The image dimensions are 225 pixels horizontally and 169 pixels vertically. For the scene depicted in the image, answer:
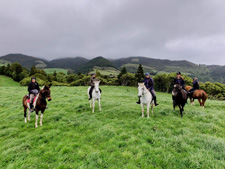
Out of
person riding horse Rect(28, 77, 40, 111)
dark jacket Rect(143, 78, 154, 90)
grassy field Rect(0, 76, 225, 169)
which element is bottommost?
grassy field Rect(0, 76, 225, 169)

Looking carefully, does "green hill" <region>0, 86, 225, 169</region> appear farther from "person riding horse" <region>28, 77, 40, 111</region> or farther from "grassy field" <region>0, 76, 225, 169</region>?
"person riding horse" <region>28, 77, 40, 111</region>

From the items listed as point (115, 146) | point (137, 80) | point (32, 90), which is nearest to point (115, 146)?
point (115, 146)

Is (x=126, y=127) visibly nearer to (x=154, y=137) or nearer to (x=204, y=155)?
(x=154, y=137)

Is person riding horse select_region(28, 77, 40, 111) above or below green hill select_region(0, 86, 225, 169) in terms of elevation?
Answer: above

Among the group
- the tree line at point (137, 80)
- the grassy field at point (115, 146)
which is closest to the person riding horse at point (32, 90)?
the grassy field at point (115, 146)

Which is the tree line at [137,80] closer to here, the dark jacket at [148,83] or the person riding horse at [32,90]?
the person riding horse at [32,90]

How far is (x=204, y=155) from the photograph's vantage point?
4320 millimetres

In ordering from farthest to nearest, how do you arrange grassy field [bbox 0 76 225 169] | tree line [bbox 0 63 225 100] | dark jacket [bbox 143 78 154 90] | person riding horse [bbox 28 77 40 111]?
tree line [bbox 0 63 225 100] → dark jacket [bbox 143 78 154 90] → person riding horse [bbox 28 77 40 111] → grassy field [bbox 0 76 225 169]

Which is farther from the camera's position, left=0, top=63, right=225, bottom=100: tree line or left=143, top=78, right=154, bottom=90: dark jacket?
left=0, top=63, right=225, bottom=100: tree line

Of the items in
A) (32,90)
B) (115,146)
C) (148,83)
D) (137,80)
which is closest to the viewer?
(115,146)

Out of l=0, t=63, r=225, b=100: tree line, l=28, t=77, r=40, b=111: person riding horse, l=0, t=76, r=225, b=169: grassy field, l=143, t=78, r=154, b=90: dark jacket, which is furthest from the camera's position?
l=0, t=63, r=225, b=100: tree line

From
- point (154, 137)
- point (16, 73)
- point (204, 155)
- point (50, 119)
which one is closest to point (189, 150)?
point (204, 155)

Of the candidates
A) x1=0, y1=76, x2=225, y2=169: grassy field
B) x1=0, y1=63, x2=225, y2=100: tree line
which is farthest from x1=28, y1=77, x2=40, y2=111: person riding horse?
x1=0, y1=63, x2=225, y2=100: tree line

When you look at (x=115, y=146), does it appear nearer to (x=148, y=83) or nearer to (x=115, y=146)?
(x=115, y=146)
